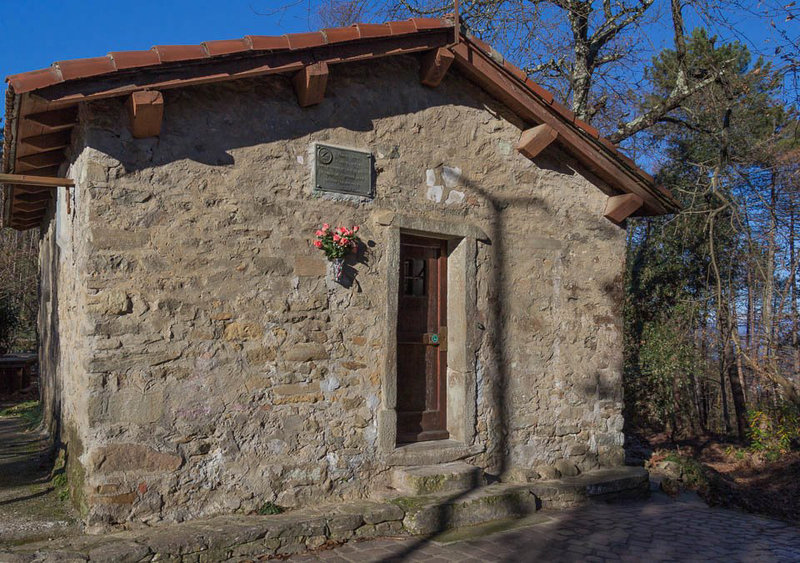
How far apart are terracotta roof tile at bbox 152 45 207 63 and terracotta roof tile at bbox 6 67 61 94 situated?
25.1 inches

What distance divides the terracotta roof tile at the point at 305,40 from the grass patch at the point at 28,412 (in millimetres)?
6487

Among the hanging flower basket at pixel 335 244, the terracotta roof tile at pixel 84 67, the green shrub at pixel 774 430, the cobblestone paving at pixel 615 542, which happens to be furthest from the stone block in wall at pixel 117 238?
the green shrub at pixel 774 430

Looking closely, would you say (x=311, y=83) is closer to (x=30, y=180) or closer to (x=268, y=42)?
(x=268, y=42)

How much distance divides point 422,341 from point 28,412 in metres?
7.05

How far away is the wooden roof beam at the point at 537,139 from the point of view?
6.11 meters

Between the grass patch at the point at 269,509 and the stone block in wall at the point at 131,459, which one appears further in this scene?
the grass patch at the point at 269,509

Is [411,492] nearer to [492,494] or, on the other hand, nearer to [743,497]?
[492,494]

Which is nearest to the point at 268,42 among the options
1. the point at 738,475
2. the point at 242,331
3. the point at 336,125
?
the point at 336,125

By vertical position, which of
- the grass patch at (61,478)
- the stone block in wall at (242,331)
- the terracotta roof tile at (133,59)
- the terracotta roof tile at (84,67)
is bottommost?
the grass patch at (61,478)

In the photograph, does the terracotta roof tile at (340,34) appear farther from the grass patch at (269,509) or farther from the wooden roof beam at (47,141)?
the grass patch at (269,509)

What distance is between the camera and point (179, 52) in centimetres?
423

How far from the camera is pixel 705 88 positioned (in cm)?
1055

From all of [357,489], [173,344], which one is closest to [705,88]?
[357,489]

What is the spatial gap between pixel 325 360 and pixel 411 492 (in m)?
1.25
